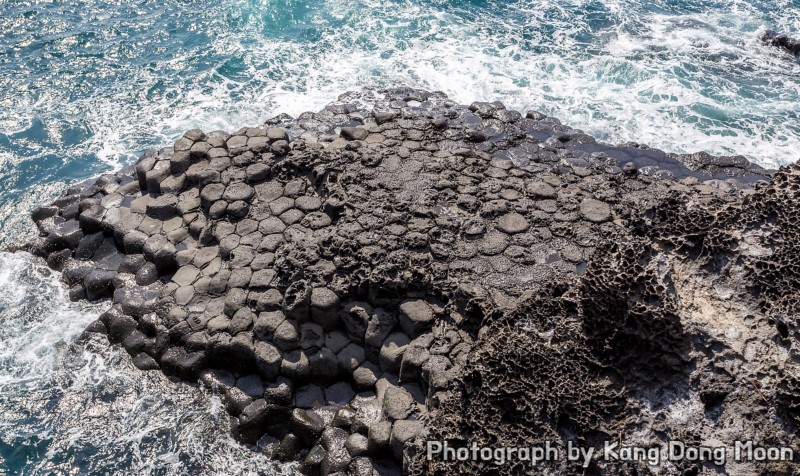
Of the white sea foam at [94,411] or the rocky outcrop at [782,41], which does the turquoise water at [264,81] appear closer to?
the white sea foam at [94,411]

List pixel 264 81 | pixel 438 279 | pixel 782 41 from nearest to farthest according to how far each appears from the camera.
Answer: pixel 438 279
pixel 264 81
pixel 782 41

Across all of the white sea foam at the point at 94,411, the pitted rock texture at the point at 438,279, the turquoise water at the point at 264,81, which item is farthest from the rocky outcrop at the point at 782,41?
the white sea foam at the point at 94,411

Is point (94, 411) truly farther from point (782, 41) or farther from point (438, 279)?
point (782, 41)

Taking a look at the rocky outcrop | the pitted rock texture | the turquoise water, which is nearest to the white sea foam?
the turquoise water

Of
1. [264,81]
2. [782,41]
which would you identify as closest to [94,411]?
[264,81]

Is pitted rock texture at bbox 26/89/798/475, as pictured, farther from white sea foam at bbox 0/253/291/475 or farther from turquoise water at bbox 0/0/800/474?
turquoise water at bbox 0/0/800/474
